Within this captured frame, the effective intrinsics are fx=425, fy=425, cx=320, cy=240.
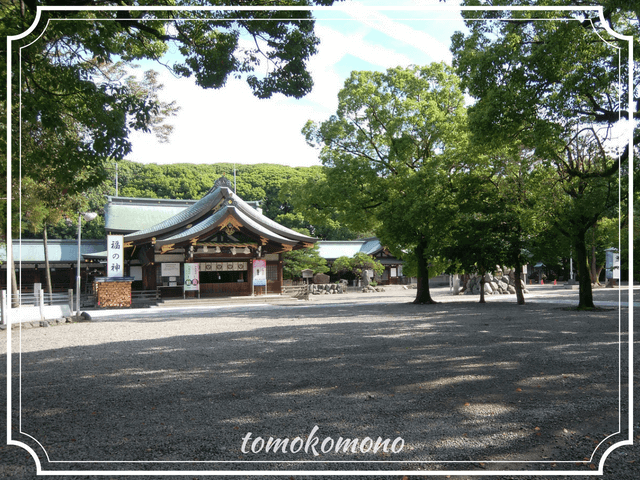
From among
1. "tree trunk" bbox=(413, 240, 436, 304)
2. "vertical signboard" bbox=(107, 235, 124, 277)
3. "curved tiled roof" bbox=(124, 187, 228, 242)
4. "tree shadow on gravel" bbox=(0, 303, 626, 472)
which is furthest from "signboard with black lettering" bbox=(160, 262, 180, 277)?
"tree shadow on gravel" bbox=(0, 303, 626, 472)

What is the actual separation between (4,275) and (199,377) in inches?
845

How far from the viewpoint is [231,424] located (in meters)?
3.41

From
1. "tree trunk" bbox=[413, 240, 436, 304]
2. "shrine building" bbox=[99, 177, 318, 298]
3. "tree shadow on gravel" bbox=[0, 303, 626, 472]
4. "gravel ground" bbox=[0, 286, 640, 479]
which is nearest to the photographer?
"gravel ground" bbox=[0, 286, 640, 479]

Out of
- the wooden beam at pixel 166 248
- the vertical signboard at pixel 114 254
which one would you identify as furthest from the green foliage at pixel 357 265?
the vertical signboard at pixel 114 254

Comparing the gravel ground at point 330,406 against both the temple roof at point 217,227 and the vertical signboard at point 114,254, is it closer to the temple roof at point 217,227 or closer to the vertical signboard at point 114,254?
the vertical signboard at point 114,254

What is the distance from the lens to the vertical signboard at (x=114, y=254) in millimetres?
16547

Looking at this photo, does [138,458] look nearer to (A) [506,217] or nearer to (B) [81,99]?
(B) [81,99]

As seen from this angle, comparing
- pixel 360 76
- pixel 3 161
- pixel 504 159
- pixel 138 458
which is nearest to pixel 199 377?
pixel 138 458

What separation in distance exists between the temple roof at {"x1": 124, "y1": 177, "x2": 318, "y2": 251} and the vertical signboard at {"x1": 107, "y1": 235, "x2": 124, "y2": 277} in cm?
269

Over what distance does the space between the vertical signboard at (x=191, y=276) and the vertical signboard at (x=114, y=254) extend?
372 cm

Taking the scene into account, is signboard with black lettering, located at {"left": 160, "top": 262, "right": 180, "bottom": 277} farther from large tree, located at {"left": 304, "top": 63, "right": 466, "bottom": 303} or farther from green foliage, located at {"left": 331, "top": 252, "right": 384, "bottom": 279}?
green foliage, located at {"left": 331, "top": 252, "right": 384, "bottom": 279}

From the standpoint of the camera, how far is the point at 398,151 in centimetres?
1565

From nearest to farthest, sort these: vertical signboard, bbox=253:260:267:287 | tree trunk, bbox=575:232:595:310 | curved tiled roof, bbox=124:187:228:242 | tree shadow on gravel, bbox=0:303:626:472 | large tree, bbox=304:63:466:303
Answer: tree shadow on gravel, bbox=0:303:626:472 → tree trunk, bbox=575:232:595:310 → large tree, bbox=304:63:466:303 → curved tiled roof, bbox=124:187:228:242 → vertical signboard, bbox=253:260:267:287

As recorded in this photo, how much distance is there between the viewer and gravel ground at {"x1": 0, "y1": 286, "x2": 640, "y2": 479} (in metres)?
2.75
